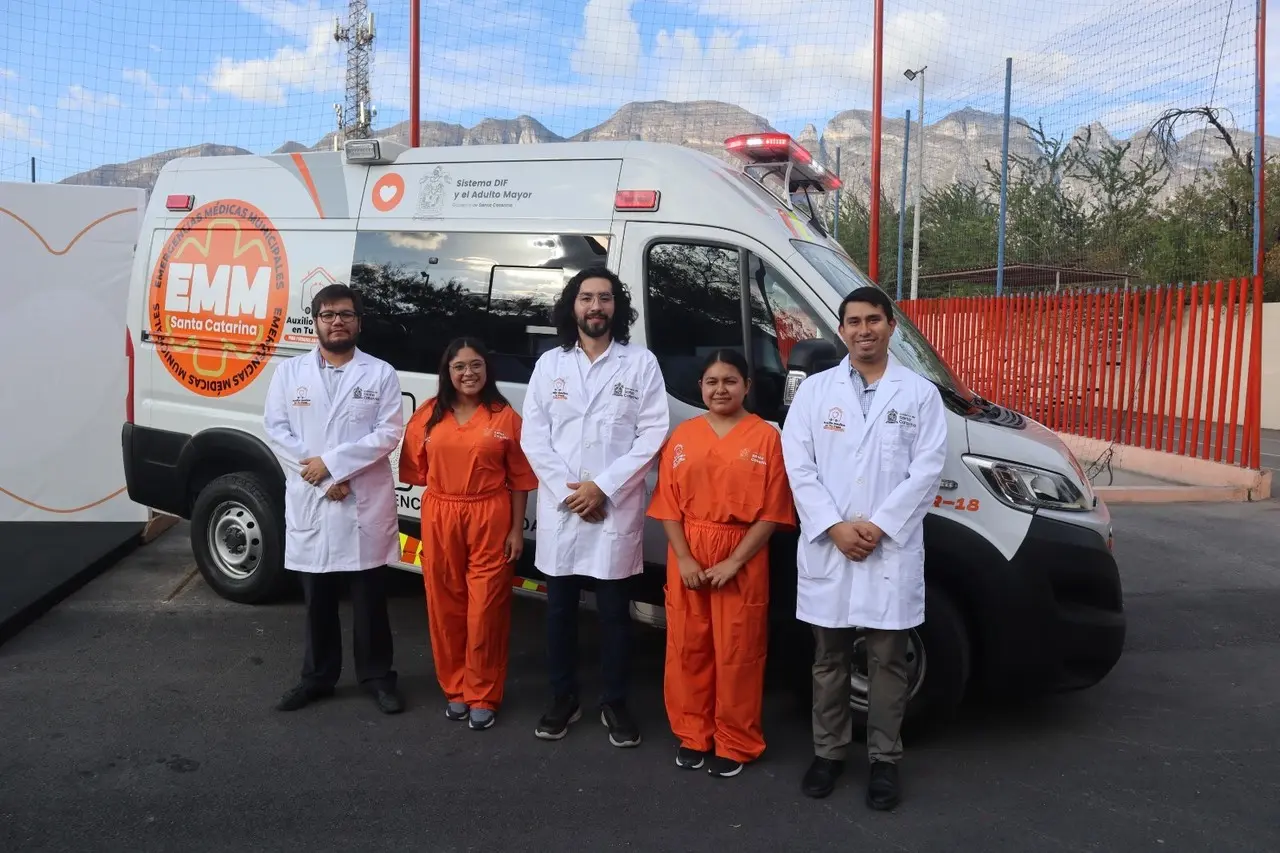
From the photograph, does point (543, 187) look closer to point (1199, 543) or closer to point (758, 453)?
point (758, 453)

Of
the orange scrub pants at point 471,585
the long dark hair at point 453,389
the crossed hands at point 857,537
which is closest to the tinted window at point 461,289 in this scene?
the long dark hair at point 453,389

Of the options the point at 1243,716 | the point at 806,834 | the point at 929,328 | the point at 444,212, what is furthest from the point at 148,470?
the point at 929,328

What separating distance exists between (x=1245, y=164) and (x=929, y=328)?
12.3 m

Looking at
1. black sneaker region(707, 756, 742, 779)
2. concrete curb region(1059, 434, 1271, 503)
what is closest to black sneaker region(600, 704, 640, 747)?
black sneaker region(707, 756, 742, 779)

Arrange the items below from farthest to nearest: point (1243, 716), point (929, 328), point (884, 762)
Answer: point (929, 328) < point (1243, 716) < point (884, 762)

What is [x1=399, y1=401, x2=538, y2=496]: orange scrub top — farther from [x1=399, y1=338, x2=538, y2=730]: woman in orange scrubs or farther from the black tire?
the black tire

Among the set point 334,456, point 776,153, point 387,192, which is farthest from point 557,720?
point 776,153

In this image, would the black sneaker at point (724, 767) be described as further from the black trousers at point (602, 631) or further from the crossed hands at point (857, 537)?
the crossed hands at point (857, 537)

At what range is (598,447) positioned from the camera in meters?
3.80

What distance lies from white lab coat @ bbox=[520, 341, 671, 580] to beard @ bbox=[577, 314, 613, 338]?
0.27 feet

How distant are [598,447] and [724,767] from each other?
131 cm

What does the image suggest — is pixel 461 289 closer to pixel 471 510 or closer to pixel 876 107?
pixel 471 510

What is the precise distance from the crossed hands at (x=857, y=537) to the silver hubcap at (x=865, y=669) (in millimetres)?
415

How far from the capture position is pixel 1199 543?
7730 mm
